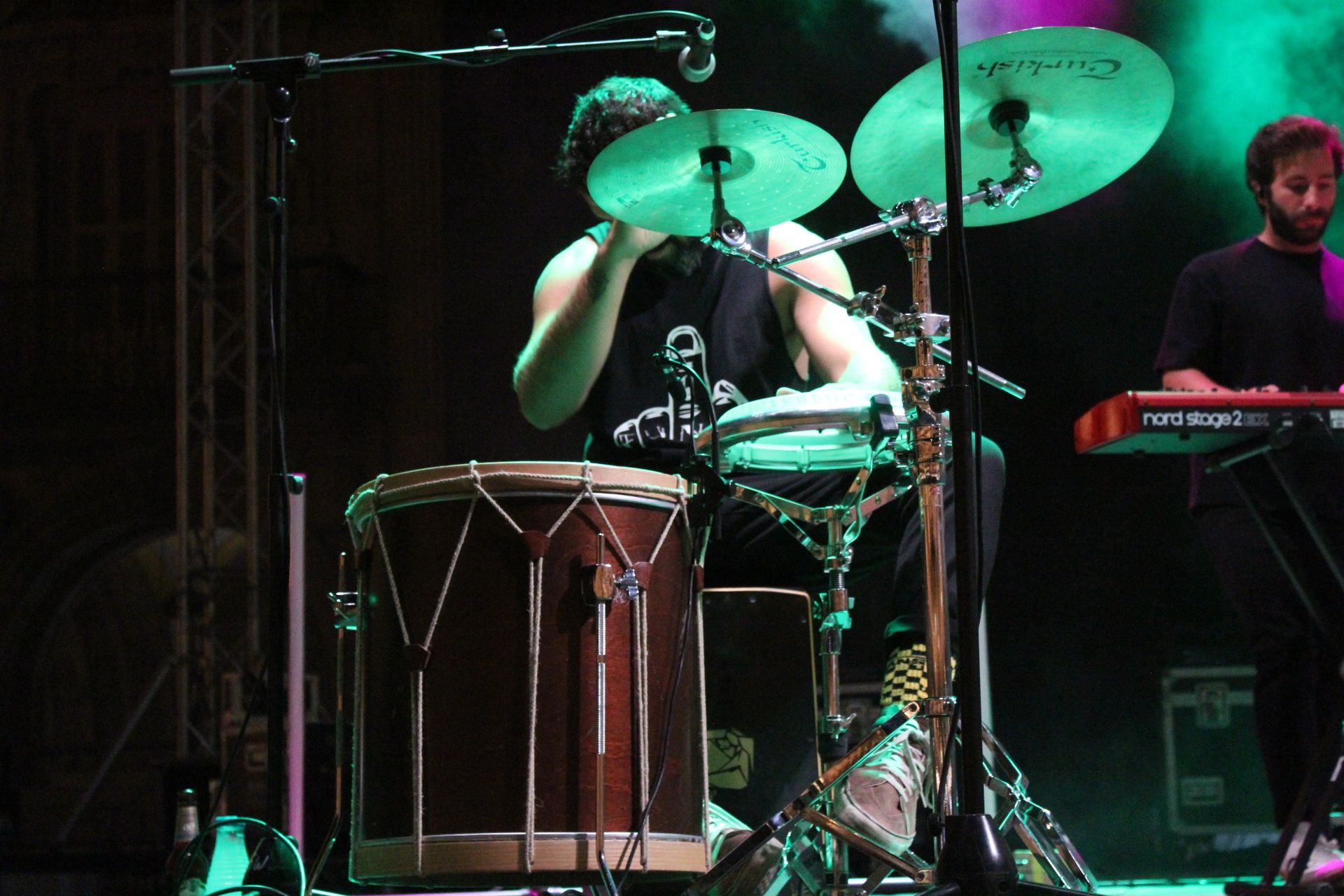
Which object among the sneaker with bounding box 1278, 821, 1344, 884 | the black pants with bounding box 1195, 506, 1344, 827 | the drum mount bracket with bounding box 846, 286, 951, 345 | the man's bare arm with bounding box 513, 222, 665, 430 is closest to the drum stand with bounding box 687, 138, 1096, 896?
the drum mount bracket with bounding box 846, 286, 951, 345

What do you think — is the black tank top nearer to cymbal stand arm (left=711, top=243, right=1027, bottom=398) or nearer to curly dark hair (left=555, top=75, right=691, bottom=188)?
curly dark hair (left=555, top=75, right=691, bottom=188)

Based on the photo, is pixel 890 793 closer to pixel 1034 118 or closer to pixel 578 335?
pixel 1034 118

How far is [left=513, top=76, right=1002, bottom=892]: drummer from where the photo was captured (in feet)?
8.41

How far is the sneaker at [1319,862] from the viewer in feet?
8.18

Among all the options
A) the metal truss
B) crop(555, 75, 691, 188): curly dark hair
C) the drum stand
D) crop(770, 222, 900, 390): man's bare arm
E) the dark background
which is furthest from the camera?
the metal truss

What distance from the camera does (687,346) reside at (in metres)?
3.06

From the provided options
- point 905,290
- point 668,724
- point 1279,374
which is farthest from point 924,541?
point 905,290

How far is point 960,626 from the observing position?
5.50 feet

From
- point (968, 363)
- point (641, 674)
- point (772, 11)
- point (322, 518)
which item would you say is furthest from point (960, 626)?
point (322, 518)

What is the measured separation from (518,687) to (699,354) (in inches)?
49.8

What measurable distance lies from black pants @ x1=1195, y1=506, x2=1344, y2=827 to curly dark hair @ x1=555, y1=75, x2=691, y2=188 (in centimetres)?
150

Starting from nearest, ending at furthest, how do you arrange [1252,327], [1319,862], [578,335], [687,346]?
[1319,862] → [578,335] → [687,346] → [1252,327]

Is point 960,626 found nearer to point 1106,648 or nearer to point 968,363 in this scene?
point 968,363

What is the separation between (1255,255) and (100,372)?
20.5 ft
